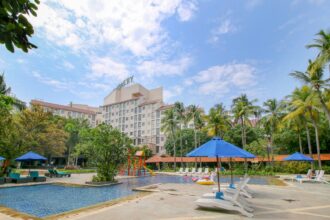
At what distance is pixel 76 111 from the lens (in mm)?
87812

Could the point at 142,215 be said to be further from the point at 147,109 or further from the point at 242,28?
the point at 147,109

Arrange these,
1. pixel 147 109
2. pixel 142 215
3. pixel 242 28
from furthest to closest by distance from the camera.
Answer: pixel 147 109 < pixel 242 28 < pixel 142 215

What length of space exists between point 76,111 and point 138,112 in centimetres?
3036

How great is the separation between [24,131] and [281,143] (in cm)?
3932

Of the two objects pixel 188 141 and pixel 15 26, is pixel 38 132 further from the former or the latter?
pixel 15 26

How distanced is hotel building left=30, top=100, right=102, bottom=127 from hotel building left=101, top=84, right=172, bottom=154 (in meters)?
11.5

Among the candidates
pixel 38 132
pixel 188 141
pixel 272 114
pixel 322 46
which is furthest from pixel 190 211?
pixel 188 141

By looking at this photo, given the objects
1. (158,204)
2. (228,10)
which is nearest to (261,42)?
(228,10)

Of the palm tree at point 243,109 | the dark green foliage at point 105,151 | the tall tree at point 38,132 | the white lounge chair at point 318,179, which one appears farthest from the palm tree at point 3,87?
the white lounge chair at point 318,179

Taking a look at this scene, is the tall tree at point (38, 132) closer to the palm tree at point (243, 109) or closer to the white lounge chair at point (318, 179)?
the white lounge chair at point (318, 179)

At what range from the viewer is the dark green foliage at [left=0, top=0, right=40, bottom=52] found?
1986 mm

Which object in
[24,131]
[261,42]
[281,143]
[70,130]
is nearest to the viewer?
[261,42]

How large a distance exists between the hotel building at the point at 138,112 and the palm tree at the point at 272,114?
107ft

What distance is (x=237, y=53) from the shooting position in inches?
1083
